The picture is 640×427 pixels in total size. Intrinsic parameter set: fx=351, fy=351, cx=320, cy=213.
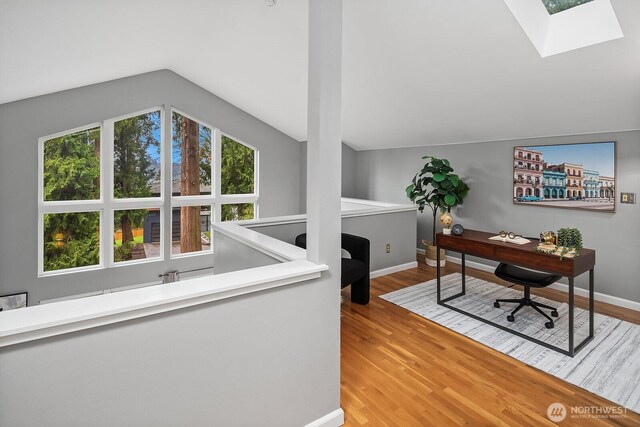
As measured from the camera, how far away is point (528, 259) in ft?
8.96

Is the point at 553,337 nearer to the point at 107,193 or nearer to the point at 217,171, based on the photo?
the point at 217,171

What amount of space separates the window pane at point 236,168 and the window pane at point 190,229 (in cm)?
53

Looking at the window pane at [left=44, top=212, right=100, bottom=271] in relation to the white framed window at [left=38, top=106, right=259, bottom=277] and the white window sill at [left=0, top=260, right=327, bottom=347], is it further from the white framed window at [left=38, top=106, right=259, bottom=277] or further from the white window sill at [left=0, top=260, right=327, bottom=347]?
the white window sill at [left=0, top=260, right=327, bottom=347]

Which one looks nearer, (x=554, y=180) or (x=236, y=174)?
(x=554, y=180)

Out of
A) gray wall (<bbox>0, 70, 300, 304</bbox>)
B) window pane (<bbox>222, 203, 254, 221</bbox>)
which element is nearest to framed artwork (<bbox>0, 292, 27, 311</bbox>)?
gray wall (<bbox>0, 70, 300, 304</bbox>)

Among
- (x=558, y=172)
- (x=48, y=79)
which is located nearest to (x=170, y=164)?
(x=48, y=79)

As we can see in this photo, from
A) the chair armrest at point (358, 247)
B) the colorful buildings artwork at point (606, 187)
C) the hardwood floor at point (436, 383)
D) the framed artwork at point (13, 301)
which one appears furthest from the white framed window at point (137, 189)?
the colorful buildings artwork at point (606, 187)

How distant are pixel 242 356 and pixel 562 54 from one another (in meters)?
3.01

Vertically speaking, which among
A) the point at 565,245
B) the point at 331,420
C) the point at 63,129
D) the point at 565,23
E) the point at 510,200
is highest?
the point at 565,23

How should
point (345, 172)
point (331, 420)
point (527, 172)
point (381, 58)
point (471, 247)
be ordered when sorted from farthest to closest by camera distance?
point (345, 172) → point (527, 172) → point (381, 58) → point (471, 247) → point (331, 420)

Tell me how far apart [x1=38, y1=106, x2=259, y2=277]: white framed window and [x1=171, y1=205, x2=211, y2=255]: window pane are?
15mm

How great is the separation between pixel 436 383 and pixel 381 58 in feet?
9.07

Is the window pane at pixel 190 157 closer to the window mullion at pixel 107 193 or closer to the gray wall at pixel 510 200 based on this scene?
the window mullion at pixel 107 193

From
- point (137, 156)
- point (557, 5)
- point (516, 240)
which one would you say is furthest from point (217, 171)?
point (557, 5)
